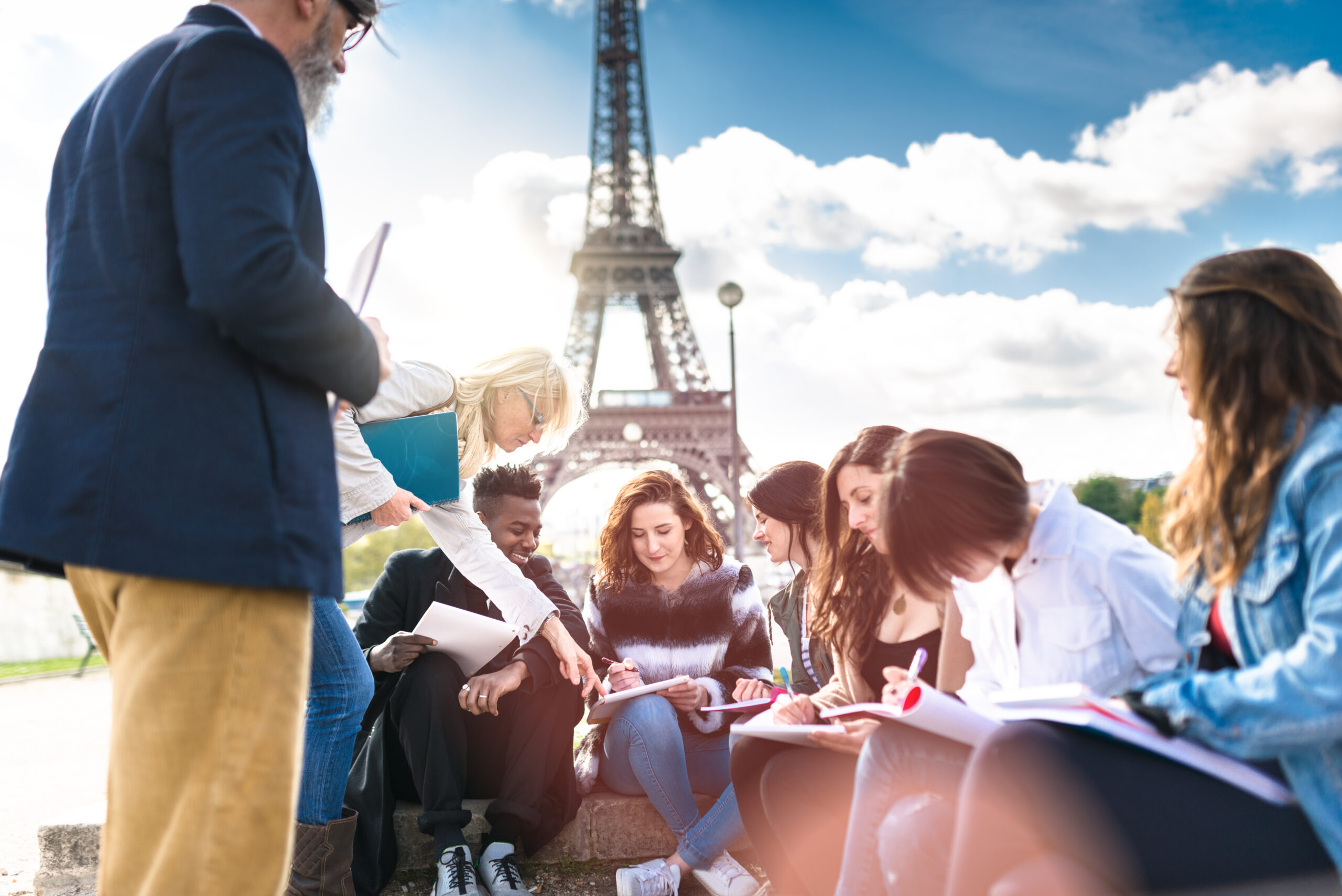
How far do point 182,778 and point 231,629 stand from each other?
220 mm

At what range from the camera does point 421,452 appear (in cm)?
269

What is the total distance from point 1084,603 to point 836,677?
3.30 ft

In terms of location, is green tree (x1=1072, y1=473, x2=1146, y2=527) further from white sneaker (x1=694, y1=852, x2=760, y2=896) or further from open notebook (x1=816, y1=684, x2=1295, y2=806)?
open notebook (x1=816, y1=684, x2=1295, y2=806)

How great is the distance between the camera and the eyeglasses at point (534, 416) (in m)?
3.07

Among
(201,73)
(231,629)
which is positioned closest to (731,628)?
(231,629)

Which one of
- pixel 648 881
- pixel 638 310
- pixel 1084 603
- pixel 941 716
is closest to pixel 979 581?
pixel 1084 603

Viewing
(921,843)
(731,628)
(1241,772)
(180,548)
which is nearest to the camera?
(180,548)

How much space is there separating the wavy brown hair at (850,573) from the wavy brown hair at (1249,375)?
3.98 feet

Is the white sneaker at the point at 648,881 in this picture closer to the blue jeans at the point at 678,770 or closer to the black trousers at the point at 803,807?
the blue jeans at the point at 678,770

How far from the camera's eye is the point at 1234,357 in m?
1.62

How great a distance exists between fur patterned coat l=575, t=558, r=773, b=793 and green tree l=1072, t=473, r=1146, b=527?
45.9 meters

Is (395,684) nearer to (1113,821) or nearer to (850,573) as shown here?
(850,573)

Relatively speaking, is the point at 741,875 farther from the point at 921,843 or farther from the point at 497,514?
the point at 497,514

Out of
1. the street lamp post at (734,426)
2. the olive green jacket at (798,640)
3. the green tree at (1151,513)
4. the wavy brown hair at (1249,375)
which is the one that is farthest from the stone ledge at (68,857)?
the green tree at (1151,513)
